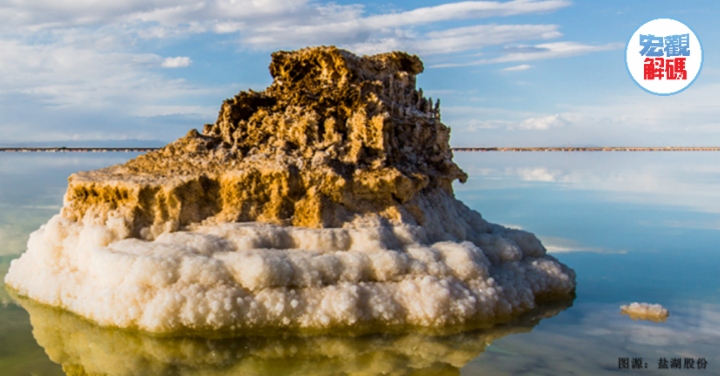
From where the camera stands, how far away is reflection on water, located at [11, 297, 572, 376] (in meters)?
4.55

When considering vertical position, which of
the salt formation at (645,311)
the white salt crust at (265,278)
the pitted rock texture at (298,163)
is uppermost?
the pitted rock texture at (298,163)

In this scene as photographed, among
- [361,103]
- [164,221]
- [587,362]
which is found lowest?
[587,362]

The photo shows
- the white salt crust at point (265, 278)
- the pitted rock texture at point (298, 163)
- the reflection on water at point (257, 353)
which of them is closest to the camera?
the reflection on water at point (257, 353)

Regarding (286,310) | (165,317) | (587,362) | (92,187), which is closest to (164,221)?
(92,187)

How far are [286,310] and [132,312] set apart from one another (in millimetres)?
1191

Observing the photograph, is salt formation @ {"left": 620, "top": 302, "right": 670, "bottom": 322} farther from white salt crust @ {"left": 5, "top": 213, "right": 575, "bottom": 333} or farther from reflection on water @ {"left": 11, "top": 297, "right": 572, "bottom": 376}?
reflection on water @ {"left": 11, "top": 297, "right": 572, "bottom": 376}

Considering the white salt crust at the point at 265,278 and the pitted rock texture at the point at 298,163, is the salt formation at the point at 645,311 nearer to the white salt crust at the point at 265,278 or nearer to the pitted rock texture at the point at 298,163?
the white salt crust at the point at 265,278

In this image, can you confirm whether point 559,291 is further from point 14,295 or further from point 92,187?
point 14,295

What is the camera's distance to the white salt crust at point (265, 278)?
5145 mm

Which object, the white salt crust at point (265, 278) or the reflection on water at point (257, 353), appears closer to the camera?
the reflection on water at point (257, 353)

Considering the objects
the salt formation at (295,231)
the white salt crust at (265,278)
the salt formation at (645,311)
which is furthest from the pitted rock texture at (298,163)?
the salt formation at (645,311)

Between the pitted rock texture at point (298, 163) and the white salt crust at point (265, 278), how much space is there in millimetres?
254

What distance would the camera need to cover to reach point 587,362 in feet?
16.1

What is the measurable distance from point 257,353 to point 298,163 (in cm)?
215
